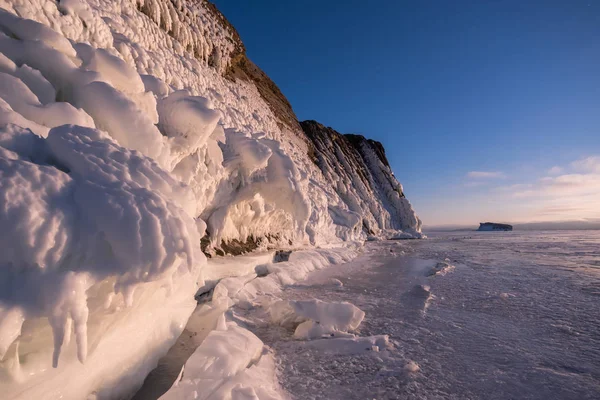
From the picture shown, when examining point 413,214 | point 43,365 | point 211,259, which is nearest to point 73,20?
point 211,259

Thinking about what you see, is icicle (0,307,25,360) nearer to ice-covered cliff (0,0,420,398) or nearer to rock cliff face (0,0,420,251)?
ice-covered cliff (0,0,420,398)

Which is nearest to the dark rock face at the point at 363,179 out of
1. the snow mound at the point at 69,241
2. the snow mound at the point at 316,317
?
the snow mound at the point at 316,317

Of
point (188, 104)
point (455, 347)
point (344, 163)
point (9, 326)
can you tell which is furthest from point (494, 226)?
point (9, 326)

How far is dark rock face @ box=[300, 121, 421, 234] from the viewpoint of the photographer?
2408cm

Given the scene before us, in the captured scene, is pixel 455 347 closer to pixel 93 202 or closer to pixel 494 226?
pixel 93 202

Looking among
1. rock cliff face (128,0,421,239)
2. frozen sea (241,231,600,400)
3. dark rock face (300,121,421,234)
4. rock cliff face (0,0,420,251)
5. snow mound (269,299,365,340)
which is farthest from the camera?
dark rock face (300,121,421,234)

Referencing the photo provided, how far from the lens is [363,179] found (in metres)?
29.7

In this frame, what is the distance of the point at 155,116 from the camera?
13.0 ft

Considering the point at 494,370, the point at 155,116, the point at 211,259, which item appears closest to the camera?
the point at 494,370

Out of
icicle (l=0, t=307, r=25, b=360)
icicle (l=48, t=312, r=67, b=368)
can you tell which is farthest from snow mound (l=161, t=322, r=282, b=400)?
icicle (l=0, t=307, r=25, b=360)

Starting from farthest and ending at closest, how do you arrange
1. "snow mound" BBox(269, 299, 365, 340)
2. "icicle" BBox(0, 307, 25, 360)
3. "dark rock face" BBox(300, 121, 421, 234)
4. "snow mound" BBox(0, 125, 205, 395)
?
"dark rock face" BBox(300, 121, 421, 234) < "snow mound" BBox(269, 299, 365, 340) < "snow mound" BBox(0, 125, 205, 395) < "icicle" BBox(0, 307, 25, 360)

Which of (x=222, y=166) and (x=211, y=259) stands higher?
(x=222, y=166)

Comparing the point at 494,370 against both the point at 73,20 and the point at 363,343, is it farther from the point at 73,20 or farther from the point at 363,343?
the point at 73,20

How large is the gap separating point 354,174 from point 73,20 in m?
24.8
